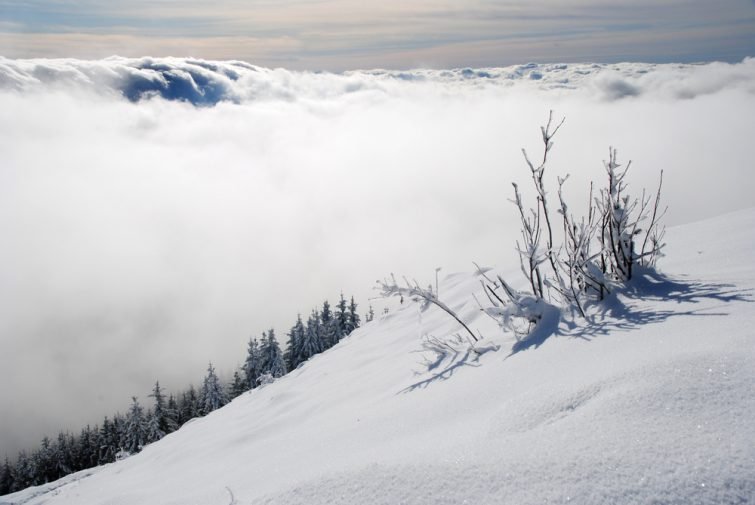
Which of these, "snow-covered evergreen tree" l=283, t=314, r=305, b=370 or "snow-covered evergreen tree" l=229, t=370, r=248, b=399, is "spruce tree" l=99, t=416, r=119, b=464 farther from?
"snow-covered evergreen tree" l=283, t=314, r=305, b=370

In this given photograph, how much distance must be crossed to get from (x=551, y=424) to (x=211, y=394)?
53.4 metres

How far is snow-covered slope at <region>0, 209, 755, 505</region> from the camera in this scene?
1.73 meters

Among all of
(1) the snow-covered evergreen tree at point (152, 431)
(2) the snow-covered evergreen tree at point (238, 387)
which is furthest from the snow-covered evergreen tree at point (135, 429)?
(2) the snow-covered evergreen tree at point (238, 387)

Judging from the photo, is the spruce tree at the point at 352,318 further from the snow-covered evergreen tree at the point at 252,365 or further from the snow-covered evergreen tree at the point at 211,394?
the snow-covered evergreen tree at the point at 211,394

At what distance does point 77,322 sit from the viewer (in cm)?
18162

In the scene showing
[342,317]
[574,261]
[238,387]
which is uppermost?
[342,317]

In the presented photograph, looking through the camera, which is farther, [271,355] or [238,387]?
[238,387]

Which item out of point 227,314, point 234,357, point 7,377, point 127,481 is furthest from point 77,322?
point 127,481

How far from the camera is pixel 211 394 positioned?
49.8 meters

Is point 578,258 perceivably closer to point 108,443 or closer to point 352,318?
point 352,318

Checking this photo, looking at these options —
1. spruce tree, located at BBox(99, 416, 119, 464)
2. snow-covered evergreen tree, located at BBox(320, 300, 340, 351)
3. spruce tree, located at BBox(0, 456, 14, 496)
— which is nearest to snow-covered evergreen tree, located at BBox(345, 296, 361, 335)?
snow-covered evergreen tree, located at BBox(320, 300, 340, 351)

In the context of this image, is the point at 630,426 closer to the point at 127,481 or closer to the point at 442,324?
the point at 442,324

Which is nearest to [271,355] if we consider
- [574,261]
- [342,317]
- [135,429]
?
[342,317]

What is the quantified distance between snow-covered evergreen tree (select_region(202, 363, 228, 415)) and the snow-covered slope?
156 feet
